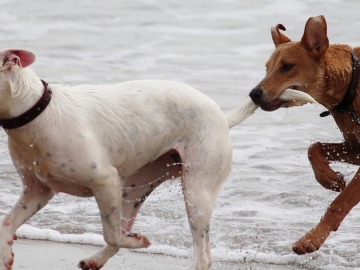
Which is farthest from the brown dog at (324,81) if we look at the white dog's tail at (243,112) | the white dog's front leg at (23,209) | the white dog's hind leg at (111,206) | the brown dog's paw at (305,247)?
the white dog's front leg at (23,209)

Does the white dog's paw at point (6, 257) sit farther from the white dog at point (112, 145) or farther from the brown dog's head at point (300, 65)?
the brown dog's head at point (300, 65)

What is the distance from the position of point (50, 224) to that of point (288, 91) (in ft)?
6.78

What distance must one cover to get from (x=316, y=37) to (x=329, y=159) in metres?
0.87

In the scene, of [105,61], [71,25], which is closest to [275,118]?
[105,61]

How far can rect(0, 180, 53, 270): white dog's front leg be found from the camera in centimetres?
528

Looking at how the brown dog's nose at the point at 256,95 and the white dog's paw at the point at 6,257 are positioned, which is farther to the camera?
the brown dog's nose at the point at 256,95

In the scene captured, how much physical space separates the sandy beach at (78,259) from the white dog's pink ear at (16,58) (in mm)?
1643

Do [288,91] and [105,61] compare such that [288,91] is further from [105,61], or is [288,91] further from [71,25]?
[71,25]

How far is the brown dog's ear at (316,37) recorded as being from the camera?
6.52 meters

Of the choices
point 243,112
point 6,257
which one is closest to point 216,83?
point 243,112

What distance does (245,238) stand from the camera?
6.95 m

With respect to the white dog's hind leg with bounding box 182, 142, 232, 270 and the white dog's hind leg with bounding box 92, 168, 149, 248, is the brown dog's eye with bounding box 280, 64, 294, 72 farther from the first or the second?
the white dog's hind leg with bounding box 92, 168, 149, 248

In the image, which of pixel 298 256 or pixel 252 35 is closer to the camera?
pixel 298 256

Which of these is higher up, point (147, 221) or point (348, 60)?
point (348, 60)
